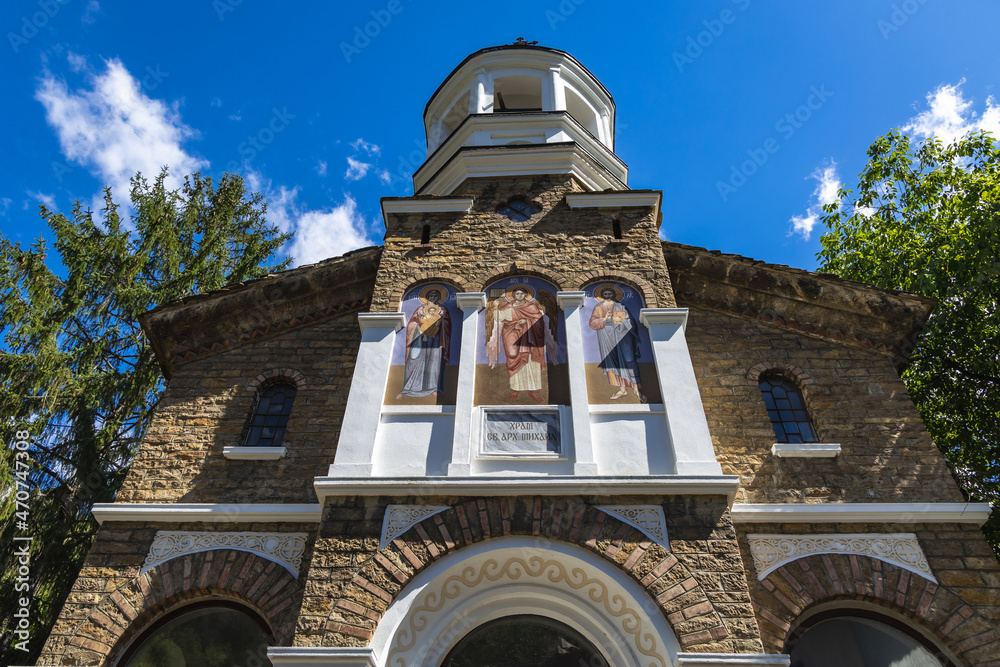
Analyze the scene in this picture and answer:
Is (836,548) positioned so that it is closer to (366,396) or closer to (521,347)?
(521,347)

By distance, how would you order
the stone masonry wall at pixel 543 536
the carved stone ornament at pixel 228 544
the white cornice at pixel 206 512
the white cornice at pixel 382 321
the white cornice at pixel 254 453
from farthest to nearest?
the white cornice at pixel 382 321 → the white cornice at pixel 254 453 → the white cornice at pixel 206 512 → the carved stone ornament at pixel 228 544 → the stone masonry wall at pixel 543 536

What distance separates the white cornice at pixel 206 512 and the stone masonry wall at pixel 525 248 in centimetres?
285

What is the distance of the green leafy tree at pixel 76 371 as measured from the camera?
35.1 feet

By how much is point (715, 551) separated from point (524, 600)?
2.07 m

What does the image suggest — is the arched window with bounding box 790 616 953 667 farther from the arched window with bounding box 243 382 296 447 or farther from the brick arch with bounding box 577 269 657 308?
the arched window with bounding box 243 382 296 447

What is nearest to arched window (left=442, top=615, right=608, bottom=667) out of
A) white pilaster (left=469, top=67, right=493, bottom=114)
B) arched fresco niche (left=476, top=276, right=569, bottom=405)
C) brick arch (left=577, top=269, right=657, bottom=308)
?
arched fresco niche (left=476, top=276, right=569, bottom=405)

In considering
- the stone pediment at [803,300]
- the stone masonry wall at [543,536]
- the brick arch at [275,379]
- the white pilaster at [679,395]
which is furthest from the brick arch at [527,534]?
the stone pediment at [803,300]

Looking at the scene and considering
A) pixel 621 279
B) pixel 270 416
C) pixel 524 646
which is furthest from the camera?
pixel 621 279

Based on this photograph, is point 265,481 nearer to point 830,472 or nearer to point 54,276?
point 830,472

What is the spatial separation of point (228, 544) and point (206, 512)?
18.6 inches

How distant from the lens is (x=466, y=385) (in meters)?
7.73

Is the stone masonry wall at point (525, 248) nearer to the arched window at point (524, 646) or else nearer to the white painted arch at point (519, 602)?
the white painted arch at point (519, 602)

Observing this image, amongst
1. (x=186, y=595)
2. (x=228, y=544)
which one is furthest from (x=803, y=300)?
(x=186, y=595)

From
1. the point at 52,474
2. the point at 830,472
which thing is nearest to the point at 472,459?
the point at 830,472
